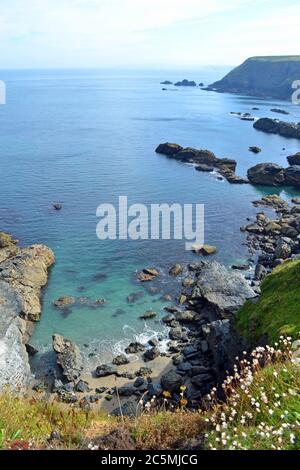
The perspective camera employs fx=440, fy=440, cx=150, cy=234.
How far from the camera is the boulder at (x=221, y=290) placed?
138ft

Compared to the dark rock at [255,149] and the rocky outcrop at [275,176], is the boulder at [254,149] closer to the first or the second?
the dark rock at [255,149]

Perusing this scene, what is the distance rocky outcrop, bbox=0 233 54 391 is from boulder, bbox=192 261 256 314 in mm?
16310

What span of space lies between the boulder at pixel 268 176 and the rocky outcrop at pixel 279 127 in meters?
51.8

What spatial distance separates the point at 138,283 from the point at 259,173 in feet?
163

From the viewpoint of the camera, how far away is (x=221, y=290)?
44594 mm

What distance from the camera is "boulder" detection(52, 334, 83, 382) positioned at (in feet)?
112

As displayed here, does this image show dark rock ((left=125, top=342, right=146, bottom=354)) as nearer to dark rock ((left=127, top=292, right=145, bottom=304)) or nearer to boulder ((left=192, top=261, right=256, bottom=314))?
dark rock ((left=127, top=292, right=145, bottom=304))

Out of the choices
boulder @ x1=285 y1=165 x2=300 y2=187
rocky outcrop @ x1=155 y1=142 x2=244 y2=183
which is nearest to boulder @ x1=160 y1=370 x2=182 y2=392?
rocky outcrop @ x1=155 y1=142 x2=244 y2=183

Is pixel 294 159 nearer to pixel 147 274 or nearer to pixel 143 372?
pixel 147 274

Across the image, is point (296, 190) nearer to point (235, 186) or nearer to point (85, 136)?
point (235, 186)

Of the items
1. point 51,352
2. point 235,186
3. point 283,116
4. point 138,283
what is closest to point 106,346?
point 51,352

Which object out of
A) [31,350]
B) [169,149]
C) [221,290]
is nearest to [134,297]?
[221,290]

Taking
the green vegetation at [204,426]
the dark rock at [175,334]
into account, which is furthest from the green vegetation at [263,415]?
the dark rock at [175,334]

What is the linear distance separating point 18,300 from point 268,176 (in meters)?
61.4
